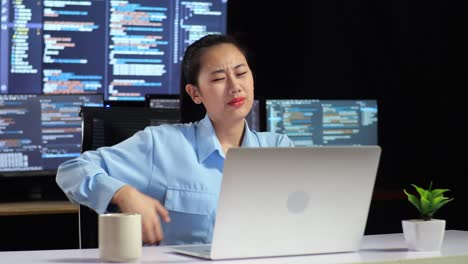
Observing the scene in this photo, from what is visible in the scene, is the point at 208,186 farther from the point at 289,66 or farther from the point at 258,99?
the point at 289,66

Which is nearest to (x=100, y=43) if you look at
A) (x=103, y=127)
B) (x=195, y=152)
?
(x=103, y=127)

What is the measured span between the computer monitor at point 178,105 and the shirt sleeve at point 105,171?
2.01 m

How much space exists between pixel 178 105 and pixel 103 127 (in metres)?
→ 1.82

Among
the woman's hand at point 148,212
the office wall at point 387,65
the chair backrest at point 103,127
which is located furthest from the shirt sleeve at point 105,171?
the office wall at point 387,65

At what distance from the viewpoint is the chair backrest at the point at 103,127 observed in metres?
2.82

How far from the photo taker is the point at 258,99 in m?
4.81

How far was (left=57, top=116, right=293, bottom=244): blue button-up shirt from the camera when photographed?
243cm

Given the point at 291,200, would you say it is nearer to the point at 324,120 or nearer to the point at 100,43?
the point at 324,120

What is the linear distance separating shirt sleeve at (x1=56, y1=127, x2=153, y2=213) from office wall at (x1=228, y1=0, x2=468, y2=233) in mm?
2668

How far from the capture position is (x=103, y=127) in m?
2.82

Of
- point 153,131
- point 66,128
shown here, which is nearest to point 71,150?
point 66,128

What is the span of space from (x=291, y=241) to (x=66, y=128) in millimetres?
2817

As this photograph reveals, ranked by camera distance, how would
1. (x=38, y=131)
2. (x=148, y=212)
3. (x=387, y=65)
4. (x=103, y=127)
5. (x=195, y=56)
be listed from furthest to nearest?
(x=387, y=65)
(x=38, y=131)
(x=103, y=127)
(x=195, y=56)
(x=148, y=212)

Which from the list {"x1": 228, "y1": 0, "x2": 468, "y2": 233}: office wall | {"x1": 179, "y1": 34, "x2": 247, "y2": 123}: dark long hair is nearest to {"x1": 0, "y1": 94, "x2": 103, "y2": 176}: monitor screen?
{"x1": 228, "y1": 0, "x2": 468, "y2": 233}: office wall
